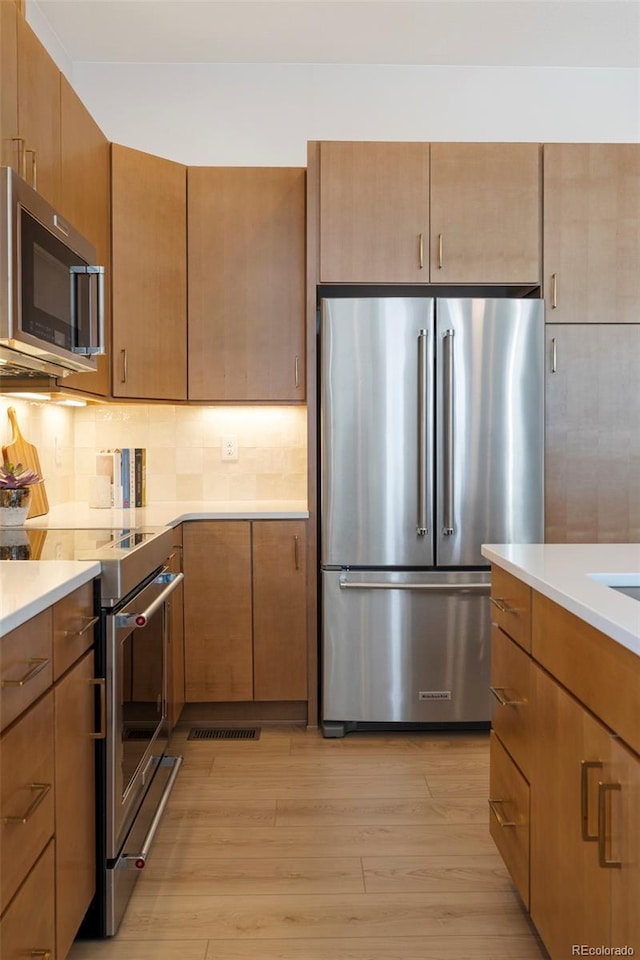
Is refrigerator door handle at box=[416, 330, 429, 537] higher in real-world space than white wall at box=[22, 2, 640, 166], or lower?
lower

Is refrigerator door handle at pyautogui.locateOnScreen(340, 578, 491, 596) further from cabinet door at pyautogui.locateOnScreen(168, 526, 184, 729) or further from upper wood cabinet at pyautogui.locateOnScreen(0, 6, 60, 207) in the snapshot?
upper wood cabinet at pyautogui.locateOnScreen(0, 6, 60, 207)

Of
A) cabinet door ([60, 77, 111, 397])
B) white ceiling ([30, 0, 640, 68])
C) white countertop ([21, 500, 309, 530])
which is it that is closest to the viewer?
cabinet door ([60, 77, 111, 397])

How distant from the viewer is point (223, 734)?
3.01m

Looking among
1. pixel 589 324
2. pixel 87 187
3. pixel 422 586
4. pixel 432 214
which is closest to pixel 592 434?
pixel 589 324

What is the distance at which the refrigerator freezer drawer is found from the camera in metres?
2.94

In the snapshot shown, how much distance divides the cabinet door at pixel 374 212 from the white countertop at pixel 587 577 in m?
1.47

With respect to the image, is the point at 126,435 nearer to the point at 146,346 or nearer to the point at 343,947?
the point at 146,346

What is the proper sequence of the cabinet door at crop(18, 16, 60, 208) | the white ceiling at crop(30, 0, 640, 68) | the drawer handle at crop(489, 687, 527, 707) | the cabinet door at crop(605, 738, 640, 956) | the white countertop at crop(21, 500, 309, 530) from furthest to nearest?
1. the white ceiling at crop(30, 0, 640, 68)
2. the white countertop at crop(21, 500, 309, 530)
3. the cabinet door at crop(18, 16, 60, 208)
4. the drawer handle at crop(489, 687, 527, 707)
5. the cabinet door at crop(605, 738, 640, 956)

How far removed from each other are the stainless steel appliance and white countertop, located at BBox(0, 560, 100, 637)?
0.34 ft

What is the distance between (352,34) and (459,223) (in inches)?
44.0

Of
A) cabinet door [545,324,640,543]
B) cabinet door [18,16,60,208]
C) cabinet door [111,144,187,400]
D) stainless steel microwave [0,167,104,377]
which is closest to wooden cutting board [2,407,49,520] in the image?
stainless steel microwave [0,167,104,377]

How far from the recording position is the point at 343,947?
1681 mm

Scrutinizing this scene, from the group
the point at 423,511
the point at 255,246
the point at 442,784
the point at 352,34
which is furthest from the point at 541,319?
the point at 442,784

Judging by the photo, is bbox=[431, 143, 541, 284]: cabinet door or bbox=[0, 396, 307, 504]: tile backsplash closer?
bbox=[431, 143, 541, 284]: cabinet door
